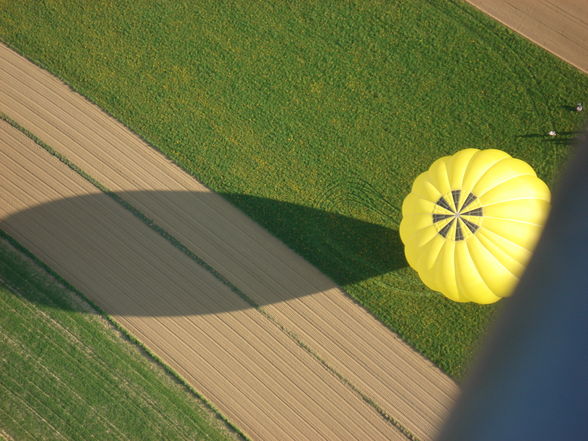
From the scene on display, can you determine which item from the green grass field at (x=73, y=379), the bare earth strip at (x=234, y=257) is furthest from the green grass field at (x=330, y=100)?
the green grass field at (x=73, y=379)

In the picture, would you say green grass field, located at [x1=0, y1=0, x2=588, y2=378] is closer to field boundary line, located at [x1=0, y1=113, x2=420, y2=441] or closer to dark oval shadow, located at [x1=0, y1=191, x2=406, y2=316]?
dark oval shadow, located at [x1=0, y1=191, x2=406, y2=316]

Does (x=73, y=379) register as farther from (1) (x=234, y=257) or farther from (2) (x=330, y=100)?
(2) (x=330, y=100)

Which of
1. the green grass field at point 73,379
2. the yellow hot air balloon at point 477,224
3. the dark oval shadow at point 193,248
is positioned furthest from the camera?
the dark oval shadow at point 193,248

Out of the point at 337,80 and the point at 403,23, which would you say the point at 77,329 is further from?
the point at 403,23

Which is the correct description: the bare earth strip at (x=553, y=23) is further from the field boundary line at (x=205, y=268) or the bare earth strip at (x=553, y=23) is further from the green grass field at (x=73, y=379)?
the green grass field at (x=73, y=379)

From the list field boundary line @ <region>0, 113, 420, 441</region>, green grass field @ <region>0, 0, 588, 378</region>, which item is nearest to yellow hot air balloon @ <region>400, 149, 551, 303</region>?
green grass field @ <region>0, 0, 588, 378</region>

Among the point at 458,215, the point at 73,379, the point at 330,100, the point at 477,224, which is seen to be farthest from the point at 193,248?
the point at 477,224

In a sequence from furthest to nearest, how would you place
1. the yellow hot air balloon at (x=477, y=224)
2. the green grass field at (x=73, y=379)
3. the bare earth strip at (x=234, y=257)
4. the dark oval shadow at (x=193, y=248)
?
the dark oval shadow at (x=193, y=248), the green grass field at (x=73, y=379), the bare earth strip at (x=234, y=257), the yellow hot air balloon at (x=477, y=224)
